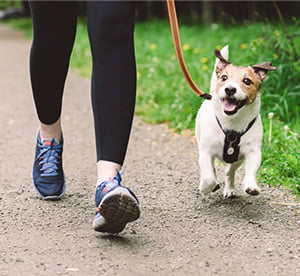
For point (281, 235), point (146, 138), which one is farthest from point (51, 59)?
point (146, 138)

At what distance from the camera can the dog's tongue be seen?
9.70ft

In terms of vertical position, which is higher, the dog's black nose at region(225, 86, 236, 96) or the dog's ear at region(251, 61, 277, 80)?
the dog's ear at region(251, 61, 277, 80)

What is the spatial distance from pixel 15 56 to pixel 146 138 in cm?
783

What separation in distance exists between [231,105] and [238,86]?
0.10 meters

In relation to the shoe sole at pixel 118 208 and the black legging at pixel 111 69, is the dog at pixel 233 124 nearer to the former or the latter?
the black legging at pixel 111 69

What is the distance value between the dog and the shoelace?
0.78 meters

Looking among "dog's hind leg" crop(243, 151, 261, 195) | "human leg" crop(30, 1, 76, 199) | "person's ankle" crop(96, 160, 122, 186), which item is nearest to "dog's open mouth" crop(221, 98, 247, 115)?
"dog's hind leg" crop(243, 151, 261, 195)

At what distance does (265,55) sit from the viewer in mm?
5590

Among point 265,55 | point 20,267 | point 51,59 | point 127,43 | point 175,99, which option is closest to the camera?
point 20,267

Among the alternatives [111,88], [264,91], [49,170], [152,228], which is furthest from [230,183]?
[264,91]

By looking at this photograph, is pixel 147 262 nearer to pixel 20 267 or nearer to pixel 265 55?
pixel 20 267

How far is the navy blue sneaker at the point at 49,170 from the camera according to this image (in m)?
3.17

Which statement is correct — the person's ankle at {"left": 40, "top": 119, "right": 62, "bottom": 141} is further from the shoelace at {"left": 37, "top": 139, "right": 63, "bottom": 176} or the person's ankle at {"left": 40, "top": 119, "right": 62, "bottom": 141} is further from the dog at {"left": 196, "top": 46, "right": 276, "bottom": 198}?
the dog at {"left": 196, "top": 46, "right": 276, "bottom": 198}

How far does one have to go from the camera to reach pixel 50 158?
317cm
